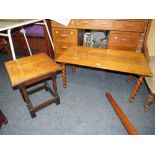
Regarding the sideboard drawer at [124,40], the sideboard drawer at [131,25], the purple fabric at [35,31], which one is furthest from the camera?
the purple fabric at [35,31]

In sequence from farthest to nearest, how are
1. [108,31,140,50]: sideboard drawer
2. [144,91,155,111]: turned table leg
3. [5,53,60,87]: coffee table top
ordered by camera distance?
[108,31,140,50]: sideboard drawer → [144,91,155,111]: turned table leg → [5,53,60,87]: coffee table top

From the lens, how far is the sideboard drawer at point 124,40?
170cm

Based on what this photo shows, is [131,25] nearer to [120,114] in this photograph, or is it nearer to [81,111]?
[120,114]

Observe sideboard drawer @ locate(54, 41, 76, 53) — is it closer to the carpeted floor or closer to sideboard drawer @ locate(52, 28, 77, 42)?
sideboard drawer @ locate(52, 28, 77, 42)

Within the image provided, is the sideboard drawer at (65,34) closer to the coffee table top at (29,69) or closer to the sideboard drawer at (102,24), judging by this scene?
the sideboard drawer at (102,24)

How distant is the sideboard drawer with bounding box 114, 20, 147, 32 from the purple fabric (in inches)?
49.3

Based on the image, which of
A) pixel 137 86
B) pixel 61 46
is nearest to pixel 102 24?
pixel 61 46

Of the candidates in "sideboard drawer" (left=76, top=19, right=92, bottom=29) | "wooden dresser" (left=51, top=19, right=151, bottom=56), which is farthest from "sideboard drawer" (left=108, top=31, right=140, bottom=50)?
"sideboard drawer" (left=76, top=19, right=92, bottom=29)

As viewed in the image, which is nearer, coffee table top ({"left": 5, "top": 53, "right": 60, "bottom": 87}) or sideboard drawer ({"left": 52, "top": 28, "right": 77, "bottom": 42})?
coffee table top ({"left": 5, "top": 53, "right": 60, "bottom": 87})

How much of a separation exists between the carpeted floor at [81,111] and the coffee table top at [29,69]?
1.65 ft

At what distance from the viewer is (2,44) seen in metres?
2.16

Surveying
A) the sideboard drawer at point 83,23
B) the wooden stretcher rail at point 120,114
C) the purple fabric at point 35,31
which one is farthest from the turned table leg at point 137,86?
the purple fabric at point 35,31

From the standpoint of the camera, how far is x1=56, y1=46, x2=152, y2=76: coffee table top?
136 cm
